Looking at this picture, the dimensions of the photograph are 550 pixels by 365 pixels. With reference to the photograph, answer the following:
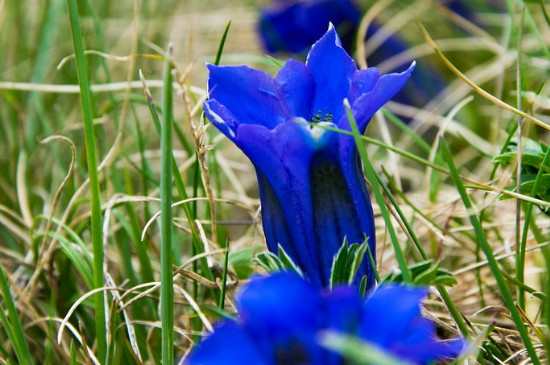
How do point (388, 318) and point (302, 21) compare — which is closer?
point (388, 318)

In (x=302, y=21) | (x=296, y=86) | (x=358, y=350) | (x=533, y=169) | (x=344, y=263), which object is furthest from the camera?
(x=302, y=21)

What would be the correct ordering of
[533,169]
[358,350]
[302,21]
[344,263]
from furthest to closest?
[302,21] → [533,169] → [344,263] → [358,350]

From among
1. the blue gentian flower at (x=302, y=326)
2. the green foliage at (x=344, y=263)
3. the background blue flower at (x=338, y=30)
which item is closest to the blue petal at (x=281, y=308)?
the blue gentian flower at (x=302, y=326)

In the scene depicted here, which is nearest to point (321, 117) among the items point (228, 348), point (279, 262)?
point (279, 262)

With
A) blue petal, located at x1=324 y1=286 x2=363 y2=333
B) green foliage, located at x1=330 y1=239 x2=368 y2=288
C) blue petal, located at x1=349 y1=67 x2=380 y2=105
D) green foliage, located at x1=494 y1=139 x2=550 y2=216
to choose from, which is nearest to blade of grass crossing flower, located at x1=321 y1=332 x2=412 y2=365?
blue petal, located at x1=324 y1=286 x2=363 y2=333

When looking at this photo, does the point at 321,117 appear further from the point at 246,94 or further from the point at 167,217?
the point at 167,217

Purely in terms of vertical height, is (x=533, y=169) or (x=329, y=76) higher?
A: (x=329, y=76)

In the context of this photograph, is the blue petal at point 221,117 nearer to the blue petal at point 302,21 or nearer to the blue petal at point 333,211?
the blue petal at point 333,211
